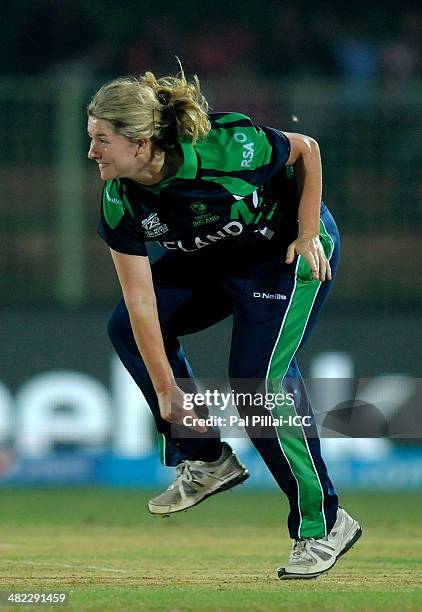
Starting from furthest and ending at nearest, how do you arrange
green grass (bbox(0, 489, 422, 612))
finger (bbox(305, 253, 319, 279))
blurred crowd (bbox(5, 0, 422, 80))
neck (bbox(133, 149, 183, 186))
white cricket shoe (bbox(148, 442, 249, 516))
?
blurred crowd (bbox(5, 0, 422, 80))
white cricket shoe (bbox(148, 442, 249, 516))
finger (bbox(305, 253, 319, 279))
neck (bbox(133, 149, 183, 186))
green grass (bbox(0, 489, 422, 612))

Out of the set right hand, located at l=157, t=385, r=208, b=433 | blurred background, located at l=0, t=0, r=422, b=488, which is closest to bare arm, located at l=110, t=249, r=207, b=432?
right hand, located at l=157, t=385, r=208, b=433

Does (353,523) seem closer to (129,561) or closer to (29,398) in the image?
(129,561)

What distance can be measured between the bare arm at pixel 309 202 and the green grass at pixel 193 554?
48.7 inches

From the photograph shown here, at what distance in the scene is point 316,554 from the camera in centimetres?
549

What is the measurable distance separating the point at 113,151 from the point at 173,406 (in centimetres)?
107

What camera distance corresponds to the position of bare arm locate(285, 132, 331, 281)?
17.6ft

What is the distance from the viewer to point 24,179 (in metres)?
10.0

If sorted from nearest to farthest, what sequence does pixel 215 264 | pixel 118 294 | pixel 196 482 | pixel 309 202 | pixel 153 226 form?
pixel 153 226, pixel 309 202, pixel 215 264, pixel 196 482, pixel 118 294

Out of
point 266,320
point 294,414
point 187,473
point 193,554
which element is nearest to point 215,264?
point 266,320

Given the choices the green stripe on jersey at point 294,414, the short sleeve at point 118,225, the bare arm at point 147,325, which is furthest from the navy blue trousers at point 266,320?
the short sleeve at point 118,225

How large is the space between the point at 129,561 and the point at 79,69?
20.2 ft

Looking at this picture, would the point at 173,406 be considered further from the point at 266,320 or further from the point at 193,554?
the point at 193,554

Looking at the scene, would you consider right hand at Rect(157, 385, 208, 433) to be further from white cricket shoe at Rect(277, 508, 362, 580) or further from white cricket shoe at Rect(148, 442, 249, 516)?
white cricket shoe at Rect(277, 508, 362, 580)

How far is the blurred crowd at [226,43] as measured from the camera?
37.6 feet
